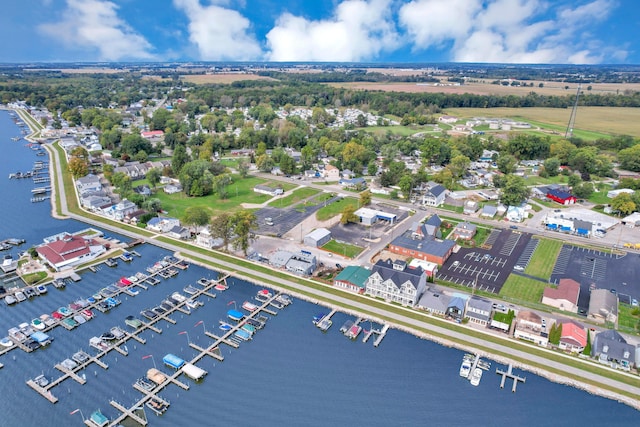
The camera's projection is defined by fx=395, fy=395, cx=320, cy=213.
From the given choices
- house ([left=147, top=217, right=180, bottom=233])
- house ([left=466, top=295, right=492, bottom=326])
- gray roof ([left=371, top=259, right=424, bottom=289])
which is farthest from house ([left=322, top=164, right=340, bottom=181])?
house ([left=466, top=295, right=492, bottom=326])

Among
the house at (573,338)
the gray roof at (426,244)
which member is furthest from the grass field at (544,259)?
A: the house at (573,338)

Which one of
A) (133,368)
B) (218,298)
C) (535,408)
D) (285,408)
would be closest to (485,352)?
(535,408)

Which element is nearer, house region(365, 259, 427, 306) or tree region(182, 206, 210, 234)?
house region(365, 259, 427, 306)

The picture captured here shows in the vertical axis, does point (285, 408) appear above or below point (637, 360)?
below

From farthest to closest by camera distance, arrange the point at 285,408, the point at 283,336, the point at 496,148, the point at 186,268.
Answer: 1. the point at 496,148
2. the point at 186,268
3. the point at 283,336
4. the point at 285,408

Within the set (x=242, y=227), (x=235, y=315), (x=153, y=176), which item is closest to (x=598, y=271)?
(x=235, y=315)

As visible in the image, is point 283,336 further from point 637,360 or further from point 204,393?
point 637,360

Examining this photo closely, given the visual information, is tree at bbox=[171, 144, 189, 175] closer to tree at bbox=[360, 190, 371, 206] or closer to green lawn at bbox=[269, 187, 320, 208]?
green lawn at bbox=[269, 187, 320, 208]
